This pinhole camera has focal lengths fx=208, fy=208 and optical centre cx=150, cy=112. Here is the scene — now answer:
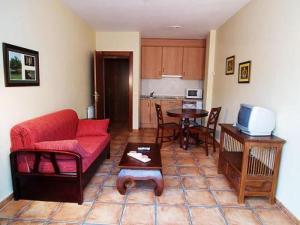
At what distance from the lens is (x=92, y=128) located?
10.6 ft

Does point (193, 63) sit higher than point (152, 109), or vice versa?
point (193, 63)

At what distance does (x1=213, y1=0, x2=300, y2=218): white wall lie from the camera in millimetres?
1983

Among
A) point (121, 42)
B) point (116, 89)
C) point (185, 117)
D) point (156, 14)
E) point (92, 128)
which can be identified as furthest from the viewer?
point (116, 89)

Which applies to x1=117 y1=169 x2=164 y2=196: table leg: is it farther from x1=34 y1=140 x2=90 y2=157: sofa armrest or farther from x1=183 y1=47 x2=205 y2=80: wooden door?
x1=183 y1=47 x2=205 y2=80: wooden door

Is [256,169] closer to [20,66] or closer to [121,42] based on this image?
[20,66]

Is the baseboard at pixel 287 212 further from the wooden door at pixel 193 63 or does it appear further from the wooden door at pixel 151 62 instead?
the wooden door at pixel 151 62

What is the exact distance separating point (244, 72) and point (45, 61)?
2.82m

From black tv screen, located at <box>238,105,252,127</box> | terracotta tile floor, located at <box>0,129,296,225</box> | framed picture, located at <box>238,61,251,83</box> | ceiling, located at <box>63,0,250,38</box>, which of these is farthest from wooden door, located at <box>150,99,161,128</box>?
black tv screen, located at <box>238,105,252,127</box>

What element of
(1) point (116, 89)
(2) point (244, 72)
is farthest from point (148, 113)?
(2) point (244, 72)

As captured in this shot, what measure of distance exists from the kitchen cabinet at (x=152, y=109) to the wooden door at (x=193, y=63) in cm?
80

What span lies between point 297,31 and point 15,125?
2.94m

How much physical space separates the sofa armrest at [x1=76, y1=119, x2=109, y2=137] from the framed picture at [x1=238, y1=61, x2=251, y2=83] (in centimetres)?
221

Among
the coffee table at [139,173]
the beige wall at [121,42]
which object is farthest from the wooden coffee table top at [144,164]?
the beige wall at [121,42]

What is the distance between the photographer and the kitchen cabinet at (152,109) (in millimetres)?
5478
